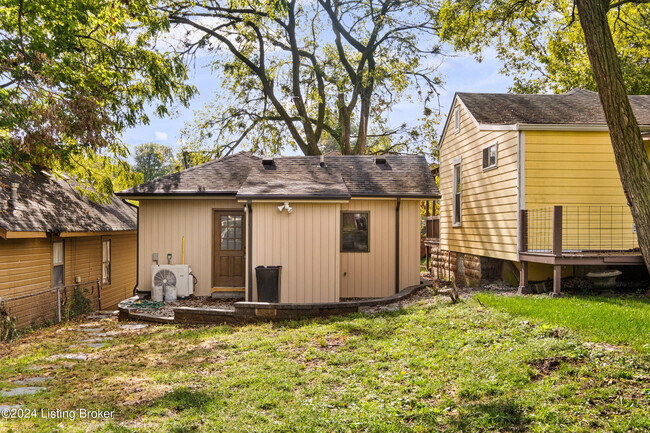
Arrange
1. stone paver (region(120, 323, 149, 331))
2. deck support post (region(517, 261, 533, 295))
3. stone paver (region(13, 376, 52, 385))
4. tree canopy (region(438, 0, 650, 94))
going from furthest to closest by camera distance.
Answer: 1. tree canopy (region(438, 0, 650, 94))
2. deck support post (region(517, 261, 533, 295))
3. stone paver (region(120, 323, 149, 331))
4. stone paver (region(13, 376, 52, 385))

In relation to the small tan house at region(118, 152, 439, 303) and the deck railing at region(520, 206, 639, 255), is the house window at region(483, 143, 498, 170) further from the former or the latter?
the deck railing at region(520, 206, 639, 255)

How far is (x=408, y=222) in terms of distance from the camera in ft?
40.5

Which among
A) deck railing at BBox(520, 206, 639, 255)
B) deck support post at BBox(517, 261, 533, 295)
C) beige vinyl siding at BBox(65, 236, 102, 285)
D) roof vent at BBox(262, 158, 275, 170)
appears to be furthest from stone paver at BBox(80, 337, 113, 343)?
deck railing at BBox(520, 206, 639, 255)

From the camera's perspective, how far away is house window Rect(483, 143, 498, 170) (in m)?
11.1

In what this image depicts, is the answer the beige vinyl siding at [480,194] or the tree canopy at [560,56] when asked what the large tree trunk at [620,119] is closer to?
the beige vinyl siding at [480,194]

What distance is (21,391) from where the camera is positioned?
537 cm

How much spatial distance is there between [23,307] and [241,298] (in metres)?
4.72

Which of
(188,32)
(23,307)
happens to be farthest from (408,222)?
(188,32)

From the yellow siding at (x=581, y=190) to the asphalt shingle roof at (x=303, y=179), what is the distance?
2.75 m

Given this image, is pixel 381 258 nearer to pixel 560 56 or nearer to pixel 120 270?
pixel 120 270

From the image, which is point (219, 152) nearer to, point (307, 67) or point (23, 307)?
point (307, 67)

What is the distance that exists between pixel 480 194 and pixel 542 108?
2.50m

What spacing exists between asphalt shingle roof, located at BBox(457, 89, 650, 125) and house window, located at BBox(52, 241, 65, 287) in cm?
1127

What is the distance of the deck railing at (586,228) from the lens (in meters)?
10.0
